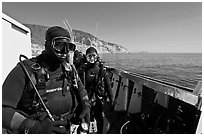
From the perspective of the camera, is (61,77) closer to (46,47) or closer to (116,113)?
(46,47)

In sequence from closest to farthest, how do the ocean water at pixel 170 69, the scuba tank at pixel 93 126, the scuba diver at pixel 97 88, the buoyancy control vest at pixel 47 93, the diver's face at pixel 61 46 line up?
the buoyancy control vest at pixel 47 93 → the diver's face at pixel 61 46 → the scuba tank at pixel 93 126 → the scuba diver at pixel 97 88 → the ocean water at pixel 170 69

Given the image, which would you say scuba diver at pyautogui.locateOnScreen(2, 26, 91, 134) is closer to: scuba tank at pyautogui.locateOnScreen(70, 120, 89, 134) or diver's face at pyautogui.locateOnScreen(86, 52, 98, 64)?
scuba tank at pyautogui.locateOnScreen(70, 120, 89, 134)

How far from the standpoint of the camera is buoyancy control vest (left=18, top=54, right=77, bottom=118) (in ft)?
4.71

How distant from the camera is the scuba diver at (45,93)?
129 centimetres

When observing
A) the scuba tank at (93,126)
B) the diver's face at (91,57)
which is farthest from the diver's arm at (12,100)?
the diver's face at (91,57)

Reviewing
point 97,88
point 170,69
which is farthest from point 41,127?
point 170,69

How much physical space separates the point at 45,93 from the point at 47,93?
3 cm

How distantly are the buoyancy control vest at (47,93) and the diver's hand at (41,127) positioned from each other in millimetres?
123

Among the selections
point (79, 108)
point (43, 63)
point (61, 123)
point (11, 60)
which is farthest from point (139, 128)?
point (11, 60)

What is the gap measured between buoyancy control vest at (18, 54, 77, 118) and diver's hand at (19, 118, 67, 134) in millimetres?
123

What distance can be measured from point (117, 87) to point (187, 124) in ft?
8.23

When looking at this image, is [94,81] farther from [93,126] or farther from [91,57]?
[93,126]

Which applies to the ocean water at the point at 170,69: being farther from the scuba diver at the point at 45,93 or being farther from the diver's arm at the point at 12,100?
the diver's arm at the point at 12,100

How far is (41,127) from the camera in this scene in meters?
1.33
